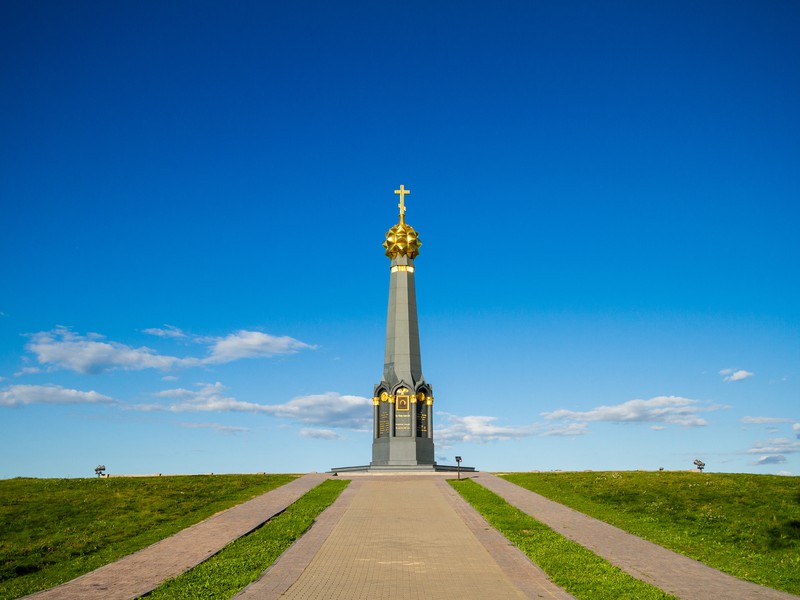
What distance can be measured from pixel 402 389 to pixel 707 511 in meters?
20.1

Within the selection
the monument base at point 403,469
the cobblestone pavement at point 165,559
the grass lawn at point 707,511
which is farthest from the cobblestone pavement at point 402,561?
the monument base at point 403,469

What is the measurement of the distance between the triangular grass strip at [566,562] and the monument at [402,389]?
1626 cm

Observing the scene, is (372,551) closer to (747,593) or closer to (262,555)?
(262,555)

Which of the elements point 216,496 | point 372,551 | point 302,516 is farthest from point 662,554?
point 216,496

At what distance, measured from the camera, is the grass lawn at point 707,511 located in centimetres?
1445

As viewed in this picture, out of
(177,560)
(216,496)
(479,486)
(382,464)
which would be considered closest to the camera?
(177,560)

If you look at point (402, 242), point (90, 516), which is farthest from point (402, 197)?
point (90, 516)

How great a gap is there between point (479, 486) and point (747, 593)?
48.3 feet

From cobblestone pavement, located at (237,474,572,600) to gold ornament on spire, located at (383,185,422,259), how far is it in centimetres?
2089

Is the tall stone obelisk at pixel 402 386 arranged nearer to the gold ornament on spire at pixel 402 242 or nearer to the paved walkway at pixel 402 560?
the gold ornament on spire at pixel 402 242

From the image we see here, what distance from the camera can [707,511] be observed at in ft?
63.6

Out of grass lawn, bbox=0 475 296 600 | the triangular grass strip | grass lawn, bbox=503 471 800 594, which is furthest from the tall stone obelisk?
the triangular grass strip

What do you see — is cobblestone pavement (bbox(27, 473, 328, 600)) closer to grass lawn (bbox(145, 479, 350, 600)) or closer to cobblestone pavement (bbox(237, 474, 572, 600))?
grass lawn (bbox(145, 479, 350, 600))

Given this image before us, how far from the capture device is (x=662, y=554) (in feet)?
47.7
